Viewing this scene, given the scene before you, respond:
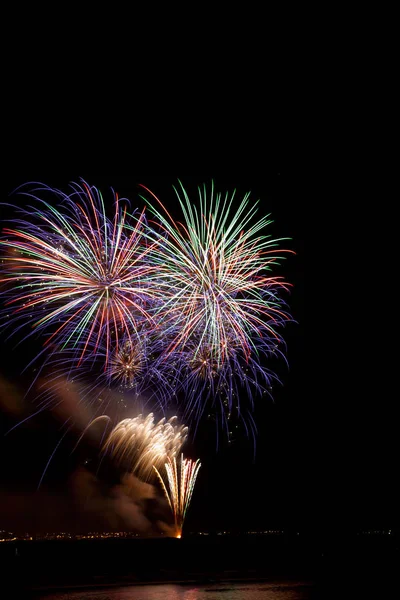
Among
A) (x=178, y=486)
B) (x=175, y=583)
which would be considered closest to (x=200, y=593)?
(x=175, y=583)

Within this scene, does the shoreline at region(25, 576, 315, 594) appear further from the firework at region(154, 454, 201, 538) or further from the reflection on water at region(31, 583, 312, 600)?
the firework at region(154, 454, 201, 538)

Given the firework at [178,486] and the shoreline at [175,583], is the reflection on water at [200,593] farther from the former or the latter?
the firework at [178,486]

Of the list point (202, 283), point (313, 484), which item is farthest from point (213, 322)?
point (313, 484)

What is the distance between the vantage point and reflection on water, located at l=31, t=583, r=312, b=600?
12.8 m

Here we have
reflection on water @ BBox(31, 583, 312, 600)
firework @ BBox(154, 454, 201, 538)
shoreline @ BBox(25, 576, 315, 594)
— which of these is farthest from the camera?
firework @ BBox(154, 454, 201, 538)

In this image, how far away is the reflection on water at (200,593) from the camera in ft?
42.0

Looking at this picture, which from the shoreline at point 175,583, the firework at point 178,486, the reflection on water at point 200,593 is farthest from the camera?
the firework at point 178,486

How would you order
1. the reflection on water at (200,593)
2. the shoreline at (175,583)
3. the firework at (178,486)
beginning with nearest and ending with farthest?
the reflection on water at (200,593), the shoreline at (175,583), the firework at (178,486)

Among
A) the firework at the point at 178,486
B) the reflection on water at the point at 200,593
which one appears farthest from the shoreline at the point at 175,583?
the firework at the point at 178,486

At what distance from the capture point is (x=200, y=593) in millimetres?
13555

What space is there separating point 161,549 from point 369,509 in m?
32.3

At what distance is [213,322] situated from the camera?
1717cm

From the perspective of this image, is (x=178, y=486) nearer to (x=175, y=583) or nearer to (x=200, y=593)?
(x=175, y=583)

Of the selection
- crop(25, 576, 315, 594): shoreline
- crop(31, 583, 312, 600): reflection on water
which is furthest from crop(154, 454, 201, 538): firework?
crop(31, 583, 312, 600): reflection on water
